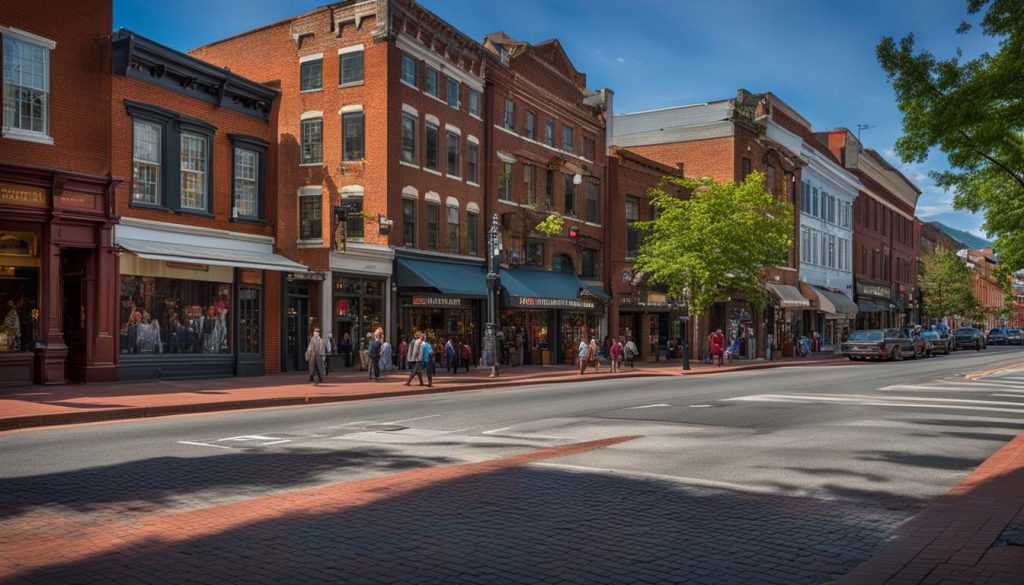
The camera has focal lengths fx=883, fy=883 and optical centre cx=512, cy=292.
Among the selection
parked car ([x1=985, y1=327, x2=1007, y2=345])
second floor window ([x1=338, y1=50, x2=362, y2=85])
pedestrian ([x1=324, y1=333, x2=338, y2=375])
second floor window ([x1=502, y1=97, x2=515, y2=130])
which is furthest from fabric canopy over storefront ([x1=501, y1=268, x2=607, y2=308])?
parked car ([x1=985, y1=327, x2=1007, y2=345])

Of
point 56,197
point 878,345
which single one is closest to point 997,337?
point 878,345

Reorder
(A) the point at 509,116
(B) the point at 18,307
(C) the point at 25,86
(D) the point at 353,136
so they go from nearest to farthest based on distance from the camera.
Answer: (C) the point at 25,86 < (B) the point at 18,307 < (D) the point at 353,136 < (A) the point at 509,116

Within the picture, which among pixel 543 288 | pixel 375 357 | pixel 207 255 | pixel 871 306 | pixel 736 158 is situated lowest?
pixel 375 357

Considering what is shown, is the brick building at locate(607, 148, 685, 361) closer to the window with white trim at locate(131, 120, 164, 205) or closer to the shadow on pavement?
the window with white trim at locate(131, 120, 164, 205)

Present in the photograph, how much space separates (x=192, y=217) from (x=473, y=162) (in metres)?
13.2

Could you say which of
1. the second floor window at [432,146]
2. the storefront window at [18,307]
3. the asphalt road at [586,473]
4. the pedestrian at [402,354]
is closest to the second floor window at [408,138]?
the second floor window at [432,146]

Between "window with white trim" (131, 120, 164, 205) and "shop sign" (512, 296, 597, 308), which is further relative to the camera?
"shop sign" (512, 296, 597, 308)

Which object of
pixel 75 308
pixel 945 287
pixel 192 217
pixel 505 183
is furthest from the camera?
pixel 945 287

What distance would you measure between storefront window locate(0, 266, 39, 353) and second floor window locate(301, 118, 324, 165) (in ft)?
40.9

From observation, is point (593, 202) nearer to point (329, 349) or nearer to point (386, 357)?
point (386, 357)

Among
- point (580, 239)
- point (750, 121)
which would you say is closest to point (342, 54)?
point (580, 239)

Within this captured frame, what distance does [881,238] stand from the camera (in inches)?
3046

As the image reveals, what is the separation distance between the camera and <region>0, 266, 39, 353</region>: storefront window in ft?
68.2

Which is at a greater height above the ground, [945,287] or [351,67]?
[351,67]
